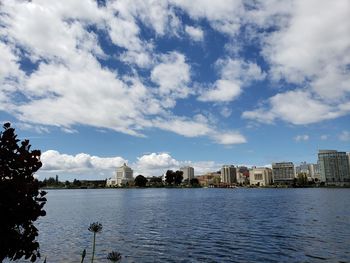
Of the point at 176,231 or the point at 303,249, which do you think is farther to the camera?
the point at 176,231

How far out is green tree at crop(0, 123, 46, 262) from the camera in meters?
11.1

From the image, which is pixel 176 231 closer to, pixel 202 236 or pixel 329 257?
pixel 202 236

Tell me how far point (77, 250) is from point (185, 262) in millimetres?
15277

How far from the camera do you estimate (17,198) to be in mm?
11281

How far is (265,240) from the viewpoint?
45469 mm

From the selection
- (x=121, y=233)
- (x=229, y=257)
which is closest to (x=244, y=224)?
(x=121, y=233)

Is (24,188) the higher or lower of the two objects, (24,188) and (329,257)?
the higher

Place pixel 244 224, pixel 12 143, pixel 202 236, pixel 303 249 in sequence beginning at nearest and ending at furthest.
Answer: pixel 12 143
pixel 303 249
pixel 202 236
pixel 244 224

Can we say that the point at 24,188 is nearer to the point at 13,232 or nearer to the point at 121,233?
the point at 13,232

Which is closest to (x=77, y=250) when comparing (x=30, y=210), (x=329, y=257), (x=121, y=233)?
(x=121, y=233)

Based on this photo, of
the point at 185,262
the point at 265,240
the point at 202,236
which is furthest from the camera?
the point at 202,236

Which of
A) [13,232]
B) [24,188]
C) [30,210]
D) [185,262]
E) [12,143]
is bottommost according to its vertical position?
[185,262]

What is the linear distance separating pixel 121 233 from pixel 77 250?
533 inches

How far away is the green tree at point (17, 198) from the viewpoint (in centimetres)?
1113
